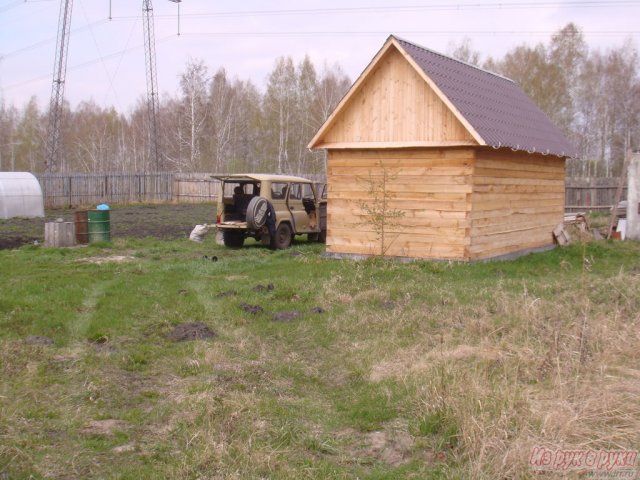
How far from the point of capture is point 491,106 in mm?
15586

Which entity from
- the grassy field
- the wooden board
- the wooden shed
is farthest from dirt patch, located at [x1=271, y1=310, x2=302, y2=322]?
the wooden board

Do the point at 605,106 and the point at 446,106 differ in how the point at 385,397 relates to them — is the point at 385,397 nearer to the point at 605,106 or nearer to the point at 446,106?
the point at 446,106

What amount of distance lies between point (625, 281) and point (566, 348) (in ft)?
16.7

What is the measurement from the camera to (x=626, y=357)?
6129 mm

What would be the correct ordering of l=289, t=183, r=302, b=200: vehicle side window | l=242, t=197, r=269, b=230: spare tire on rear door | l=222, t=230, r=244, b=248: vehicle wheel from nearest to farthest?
l=242, t=197, r=269, b=230: spare tire on rear door → l=222, t=230, r=244, b=248: vehicle wheel → l=289, t=183, r=302, b=200: vehicle side window

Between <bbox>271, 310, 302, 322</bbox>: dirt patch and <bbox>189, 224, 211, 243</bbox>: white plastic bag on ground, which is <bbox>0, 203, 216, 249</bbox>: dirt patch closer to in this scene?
<bbox>189, 224, 211, 243</bbox>: white plastic bag on ground

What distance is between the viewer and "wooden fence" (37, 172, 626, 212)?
104 feet

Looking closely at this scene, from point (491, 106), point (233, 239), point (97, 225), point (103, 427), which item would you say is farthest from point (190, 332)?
point (491, 106)

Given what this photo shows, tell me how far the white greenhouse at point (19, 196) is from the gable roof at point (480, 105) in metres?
15.8

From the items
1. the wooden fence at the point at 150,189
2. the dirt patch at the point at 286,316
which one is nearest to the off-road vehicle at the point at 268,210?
the dirt patch at the point at 286,316

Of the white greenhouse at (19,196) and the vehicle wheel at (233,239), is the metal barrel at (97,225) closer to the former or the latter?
the vehicle wheel at (233,239)

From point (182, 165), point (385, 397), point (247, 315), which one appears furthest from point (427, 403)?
point (182, 165)

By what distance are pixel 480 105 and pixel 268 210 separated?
18.7 ft

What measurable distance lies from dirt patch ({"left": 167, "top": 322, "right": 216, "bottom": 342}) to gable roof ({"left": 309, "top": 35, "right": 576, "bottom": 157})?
23.3ft
